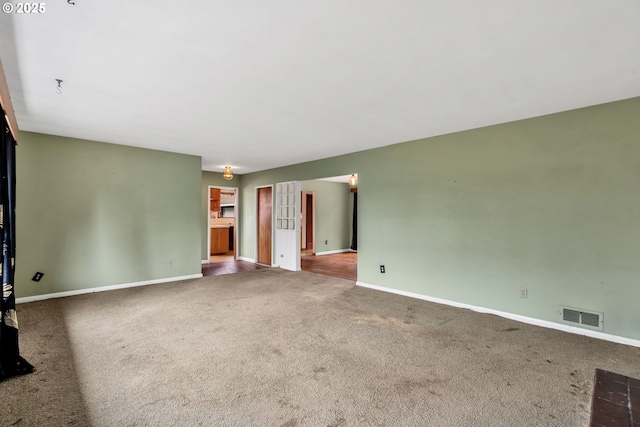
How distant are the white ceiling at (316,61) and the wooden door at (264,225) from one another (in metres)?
3.78

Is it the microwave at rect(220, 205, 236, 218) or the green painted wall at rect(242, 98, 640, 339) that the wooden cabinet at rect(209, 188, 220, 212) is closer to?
the microwave at rect(220, 205, 236, 218)

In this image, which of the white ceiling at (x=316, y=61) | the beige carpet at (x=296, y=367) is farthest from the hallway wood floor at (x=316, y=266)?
the white ceiling at (x=316, y=61)

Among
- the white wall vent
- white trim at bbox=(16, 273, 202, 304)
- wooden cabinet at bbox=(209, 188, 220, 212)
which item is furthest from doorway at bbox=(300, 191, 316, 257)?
the white wall vent

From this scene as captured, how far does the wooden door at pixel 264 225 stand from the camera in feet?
24.6

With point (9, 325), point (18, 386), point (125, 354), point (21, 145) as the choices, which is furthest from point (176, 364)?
point (21, 145)

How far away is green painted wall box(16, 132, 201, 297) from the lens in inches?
167

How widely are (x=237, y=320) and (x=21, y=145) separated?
404 cm

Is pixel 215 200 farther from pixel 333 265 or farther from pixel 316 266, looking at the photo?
pixel 333 265

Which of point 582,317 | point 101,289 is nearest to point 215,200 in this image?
point 101,289

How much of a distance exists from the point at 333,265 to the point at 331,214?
2565 millimetres

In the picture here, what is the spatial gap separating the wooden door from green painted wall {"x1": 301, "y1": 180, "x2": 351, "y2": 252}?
5.24 ft

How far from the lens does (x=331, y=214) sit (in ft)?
31.4

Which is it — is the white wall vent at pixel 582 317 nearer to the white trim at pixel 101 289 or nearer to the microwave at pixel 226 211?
the white trim at pixel 101 289

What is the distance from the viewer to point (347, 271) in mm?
6594
